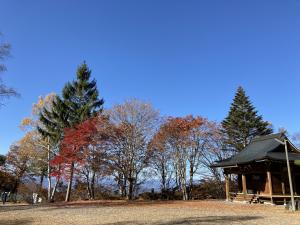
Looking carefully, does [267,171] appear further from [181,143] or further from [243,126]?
[243,126]

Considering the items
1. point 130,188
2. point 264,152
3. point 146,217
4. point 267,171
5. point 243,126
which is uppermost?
point 243,126

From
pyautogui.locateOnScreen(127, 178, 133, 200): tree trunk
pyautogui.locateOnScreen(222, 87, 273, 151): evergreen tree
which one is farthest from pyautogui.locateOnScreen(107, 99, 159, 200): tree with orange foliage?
pyautogui.locateOnScreen(222, 87, 273, 151): evergreen tree

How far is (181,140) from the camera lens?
101ft

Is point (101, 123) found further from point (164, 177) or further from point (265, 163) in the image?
point (265, 163)

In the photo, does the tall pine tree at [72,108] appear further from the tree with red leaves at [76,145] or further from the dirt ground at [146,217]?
the dirt ground at [146,217]

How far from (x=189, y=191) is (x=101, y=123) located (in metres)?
12.8

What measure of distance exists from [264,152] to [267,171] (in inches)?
61.8

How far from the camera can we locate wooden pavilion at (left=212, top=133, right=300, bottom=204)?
22.0 m

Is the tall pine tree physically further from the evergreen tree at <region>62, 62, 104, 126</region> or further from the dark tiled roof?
the dark tiled roof

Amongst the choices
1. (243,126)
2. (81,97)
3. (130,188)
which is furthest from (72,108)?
(243,126)

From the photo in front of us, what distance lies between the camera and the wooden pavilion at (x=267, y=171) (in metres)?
22.0

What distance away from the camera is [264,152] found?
23.2 meters

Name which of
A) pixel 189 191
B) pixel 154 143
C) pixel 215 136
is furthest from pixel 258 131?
pixel 154 143

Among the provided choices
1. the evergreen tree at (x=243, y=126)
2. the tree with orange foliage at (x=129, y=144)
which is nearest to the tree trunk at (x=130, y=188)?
the tree with orange foliage at (x=129, y=144)
